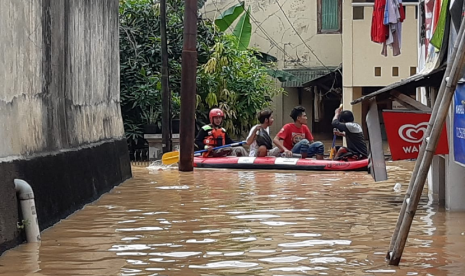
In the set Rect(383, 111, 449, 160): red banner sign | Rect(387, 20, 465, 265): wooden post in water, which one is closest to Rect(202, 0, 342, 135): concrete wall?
Rect(383, 111, 449, 160): red banner sign

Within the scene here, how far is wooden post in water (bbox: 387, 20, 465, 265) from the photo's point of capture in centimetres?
614

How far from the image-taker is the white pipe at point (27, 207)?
25.7 feet

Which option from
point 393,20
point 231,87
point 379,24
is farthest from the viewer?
point 231,87

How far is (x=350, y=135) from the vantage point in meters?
16.2

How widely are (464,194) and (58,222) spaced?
4.92 m

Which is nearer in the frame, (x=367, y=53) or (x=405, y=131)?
(x=405, y=131)

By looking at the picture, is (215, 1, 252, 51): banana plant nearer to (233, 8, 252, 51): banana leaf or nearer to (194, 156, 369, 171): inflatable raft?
(233, 8, 252, 51): banana leaf

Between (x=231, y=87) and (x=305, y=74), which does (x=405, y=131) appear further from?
(x=305, y=74)

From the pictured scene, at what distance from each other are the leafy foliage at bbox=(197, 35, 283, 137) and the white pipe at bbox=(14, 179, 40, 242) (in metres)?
15.1

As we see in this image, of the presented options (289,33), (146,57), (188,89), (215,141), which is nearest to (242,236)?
(188,89)

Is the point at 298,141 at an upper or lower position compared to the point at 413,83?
lower

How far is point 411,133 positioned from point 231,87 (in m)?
14.1

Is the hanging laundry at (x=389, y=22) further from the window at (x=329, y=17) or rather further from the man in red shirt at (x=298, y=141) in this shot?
the window at (x=329, y=17)

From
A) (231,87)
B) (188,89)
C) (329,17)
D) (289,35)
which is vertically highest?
(329,17)
